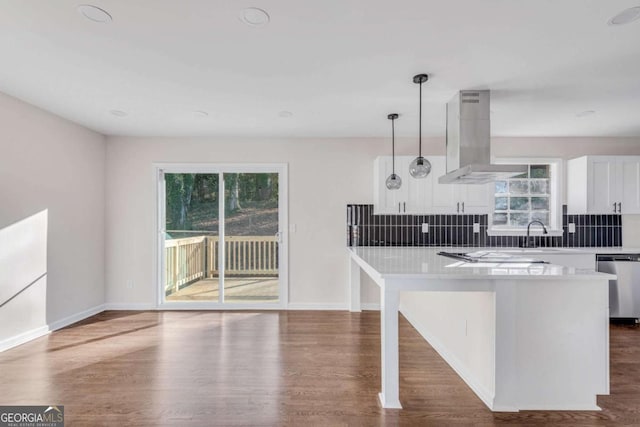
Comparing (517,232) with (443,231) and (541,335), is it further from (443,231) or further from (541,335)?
(541,335)

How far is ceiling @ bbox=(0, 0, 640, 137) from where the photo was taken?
1.83 metres

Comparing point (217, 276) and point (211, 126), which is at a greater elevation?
point (211, 126)

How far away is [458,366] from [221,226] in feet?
10.9

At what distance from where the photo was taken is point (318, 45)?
215 centimetres

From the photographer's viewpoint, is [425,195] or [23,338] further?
[425,195]

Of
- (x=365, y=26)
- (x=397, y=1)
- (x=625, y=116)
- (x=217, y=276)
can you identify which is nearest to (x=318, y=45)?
(x=365, y=26)

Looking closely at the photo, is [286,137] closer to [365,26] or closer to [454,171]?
[454,171]

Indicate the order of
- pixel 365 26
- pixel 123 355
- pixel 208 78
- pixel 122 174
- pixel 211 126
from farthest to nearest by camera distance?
1. pixel 122 174
2. pixel 211 126
3. pixel 123 355
4. pixel 208 78
5. pixel 365 26

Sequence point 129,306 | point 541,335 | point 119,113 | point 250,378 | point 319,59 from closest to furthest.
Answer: point 541,335 → point 319,59 → point 250,378 → point 119,113 → point 129,306

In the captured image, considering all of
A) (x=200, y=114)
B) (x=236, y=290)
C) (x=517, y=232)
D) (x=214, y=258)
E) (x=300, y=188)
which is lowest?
(x=236, y=290)

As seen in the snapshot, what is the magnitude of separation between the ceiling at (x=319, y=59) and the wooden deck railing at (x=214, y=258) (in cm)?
167

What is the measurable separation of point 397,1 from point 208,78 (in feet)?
5.41

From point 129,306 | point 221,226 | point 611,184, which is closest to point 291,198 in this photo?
point 221,226

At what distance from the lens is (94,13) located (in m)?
1.83
